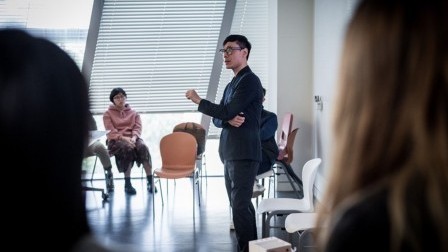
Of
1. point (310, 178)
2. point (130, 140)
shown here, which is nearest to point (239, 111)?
point (310, 178)

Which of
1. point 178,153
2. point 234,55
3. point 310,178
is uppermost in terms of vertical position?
point 234,55

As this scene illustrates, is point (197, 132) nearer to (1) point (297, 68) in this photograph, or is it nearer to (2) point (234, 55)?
(1) point (297, 68)

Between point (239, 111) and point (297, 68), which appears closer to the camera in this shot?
point (239, 111)

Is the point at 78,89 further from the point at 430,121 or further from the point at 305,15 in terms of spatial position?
the point at 305,15

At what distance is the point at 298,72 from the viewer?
534 cm

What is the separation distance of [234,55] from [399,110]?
2.52 meters

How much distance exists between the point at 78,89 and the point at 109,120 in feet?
16.6

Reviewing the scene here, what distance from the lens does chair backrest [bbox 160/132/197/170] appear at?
4.69 m

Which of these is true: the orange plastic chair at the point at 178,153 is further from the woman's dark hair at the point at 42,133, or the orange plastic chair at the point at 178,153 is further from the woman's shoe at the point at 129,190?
the woman's dark hair at the point at 42,133

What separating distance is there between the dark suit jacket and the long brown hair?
88.7 inches

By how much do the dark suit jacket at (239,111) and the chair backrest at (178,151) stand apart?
5.08ft

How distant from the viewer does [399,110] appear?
0.67 m

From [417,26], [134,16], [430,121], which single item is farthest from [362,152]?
[134,16]

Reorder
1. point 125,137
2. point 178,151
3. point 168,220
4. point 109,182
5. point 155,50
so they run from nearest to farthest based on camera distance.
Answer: point 168,220
point 178,151
point 125,137
point 109,182
point 155,50
